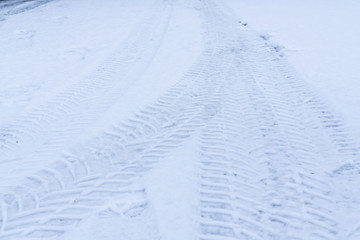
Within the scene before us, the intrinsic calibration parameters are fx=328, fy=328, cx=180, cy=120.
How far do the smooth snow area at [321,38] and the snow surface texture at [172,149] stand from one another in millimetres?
294

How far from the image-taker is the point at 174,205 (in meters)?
2.83

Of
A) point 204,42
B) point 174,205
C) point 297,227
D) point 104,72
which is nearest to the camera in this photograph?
point 297,227

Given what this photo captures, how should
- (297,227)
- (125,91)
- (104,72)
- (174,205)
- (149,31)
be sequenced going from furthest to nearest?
1. (149,31)
2. (104,72)
3. (125,91)
4. (174,205)
5. (297,227)

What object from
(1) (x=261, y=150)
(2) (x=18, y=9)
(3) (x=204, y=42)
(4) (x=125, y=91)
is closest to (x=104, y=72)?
(4) (x=125, y=91)

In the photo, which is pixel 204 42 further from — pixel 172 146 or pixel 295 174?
pixel 295 174

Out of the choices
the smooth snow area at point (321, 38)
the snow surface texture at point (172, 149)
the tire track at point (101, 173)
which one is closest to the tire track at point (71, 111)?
the snow surface texture at point (172, 149)

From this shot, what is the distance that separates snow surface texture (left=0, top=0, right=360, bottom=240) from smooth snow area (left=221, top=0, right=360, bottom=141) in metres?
0.29

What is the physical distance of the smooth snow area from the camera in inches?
188

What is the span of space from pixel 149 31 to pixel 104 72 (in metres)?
2.93

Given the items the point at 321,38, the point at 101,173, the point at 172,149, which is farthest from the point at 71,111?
the point at 321,38

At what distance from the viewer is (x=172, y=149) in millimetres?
3654

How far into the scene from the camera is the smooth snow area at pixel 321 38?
15.7ft

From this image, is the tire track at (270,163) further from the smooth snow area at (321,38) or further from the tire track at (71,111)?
the tire track at (71,111)

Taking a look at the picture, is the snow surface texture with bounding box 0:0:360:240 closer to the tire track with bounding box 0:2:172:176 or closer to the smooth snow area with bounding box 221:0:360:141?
the tire track with bounding box 0:2:172:176
